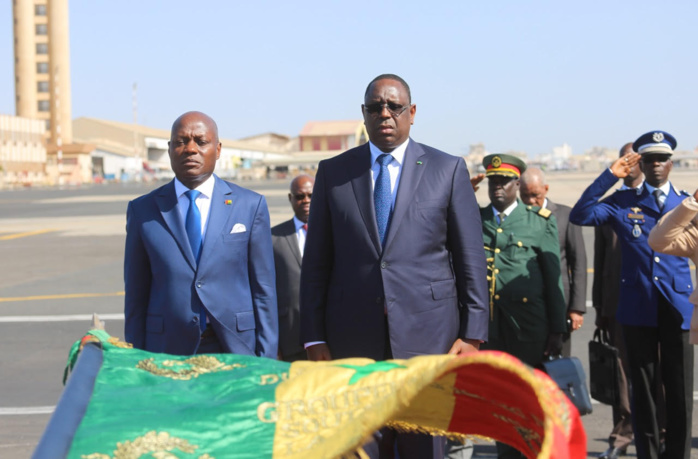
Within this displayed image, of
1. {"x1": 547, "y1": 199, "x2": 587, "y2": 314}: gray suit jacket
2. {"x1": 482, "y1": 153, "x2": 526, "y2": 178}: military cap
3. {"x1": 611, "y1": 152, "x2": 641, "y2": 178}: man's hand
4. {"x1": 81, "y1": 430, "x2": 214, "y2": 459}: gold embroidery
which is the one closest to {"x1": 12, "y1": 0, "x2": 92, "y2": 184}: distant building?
{"x1": 547, "y1": 199, "x2": 587, "y2": 314}: gray suit jacket

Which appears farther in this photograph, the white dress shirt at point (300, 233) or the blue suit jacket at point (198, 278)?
the white dress shirt at point (300, 233)

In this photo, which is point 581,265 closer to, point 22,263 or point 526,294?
point 526,294

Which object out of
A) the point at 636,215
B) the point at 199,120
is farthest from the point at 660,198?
the point at 199,120

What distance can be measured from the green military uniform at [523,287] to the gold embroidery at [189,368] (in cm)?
331

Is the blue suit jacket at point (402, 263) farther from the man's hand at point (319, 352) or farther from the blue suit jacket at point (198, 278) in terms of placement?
the blue suit jacket at point (198, 278)

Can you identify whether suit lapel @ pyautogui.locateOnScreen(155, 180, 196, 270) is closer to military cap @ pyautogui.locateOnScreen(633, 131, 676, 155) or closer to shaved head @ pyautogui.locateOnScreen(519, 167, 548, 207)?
military cap @ pyautogui.locateOnScreen(633, 131, 676, 155)

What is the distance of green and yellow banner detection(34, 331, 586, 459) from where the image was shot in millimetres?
2426

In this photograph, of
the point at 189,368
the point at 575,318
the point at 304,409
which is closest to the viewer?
the point at 304,409

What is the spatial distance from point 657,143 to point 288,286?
8.57ft

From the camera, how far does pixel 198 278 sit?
4574 millimetres

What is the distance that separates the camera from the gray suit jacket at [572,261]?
7071 millimetres

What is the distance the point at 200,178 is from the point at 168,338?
800mm

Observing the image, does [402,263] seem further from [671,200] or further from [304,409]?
[671,200]

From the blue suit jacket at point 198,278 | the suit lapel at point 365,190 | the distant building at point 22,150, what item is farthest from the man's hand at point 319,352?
the distant building at point 22,150
